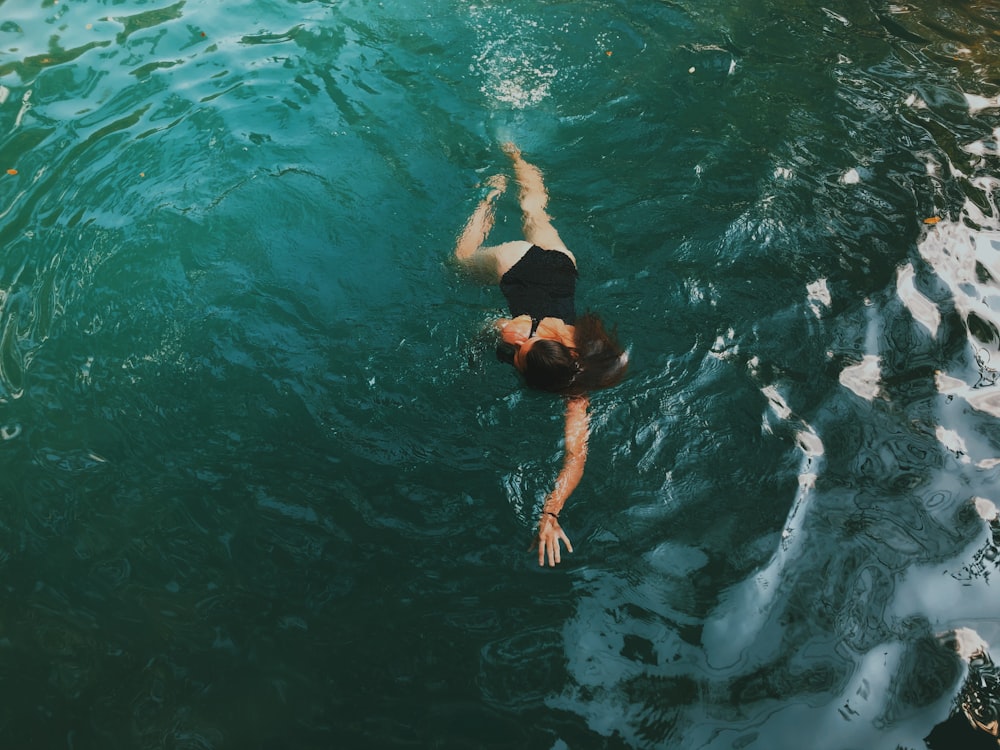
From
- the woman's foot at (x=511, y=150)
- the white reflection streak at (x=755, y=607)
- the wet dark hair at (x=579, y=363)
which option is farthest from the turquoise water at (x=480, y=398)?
the wet dark hair at (x=579, y=363)

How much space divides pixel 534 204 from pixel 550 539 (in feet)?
10.0

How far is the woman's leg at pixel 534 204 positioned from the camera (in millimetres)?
5602

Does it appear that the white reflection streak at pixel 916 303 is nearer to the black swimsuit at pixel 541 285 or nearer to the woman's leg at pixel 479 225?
the black swimsuit at pixel 541 285

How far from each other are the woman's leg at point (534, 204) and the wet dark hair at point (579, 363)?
115 cm

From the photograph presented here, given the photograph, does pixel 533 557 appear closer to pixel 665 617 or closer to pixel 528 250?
pixel 665 617

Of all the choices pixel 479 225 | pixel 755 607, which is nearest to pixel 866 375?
pixel 755 607

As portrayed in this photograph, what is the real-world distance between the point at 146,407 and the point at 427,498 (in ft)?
6.80

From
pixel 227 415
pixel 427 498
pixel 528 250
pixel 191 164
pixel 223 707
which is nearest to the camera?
pixel 223 707

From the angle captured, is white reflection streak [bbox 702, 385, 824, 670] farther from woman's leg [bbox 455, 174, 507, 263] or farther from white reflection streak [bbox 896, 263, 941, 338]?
woman's leg [bbox 455, 174, 507, 263]

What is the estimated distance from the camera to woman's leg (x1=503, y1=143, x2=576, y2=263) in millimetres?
5602

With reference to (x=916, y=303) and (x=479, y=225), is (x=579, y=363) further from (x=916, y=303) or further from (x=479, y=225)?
(x=916, y=303)

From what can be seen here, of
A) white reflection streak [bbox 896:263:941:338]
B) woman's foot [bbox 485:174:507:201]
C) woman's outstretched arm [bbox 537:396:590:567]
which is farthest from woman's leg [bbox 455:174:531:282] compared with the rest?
white reflection streak [bbox 896:263:941:338]

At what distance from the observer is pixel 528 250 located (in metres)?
5.32

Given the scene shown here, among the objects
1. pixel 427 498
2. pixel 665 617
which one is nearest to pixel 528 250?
pixel 427 498
